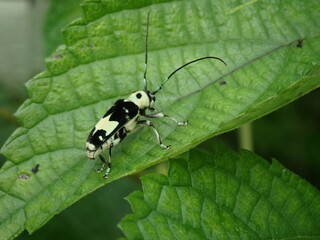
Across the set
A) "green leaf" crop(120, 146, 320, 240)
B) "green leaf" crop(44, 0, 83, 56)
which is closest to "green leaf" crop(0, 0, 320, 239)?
"green leaf" crop(120, 146, 320, 240)

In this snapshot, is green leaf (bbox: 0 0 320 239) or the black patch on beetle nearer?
Answer: green leaf (bbox: 0 0 320 239)

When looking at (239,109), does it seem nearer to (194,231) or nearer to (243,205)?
(243,205)

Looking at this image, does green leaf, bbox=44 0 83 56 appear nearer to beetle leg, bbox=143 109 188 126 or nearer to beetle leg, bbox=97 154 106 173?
beetle leg, bbox=143 109 188 126

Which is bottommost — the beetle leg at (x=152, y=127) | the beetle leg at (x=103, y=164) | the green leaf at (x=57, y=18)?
the beetle leg at (x=103, y=164)

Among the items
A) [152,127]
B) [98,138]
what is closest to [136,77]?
[152,127]

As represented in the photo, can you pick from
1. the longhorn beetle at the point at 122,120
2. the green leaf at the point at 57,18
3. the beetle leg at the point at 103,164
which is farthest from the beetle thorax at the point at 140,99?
the green leaf at the point at 57,18

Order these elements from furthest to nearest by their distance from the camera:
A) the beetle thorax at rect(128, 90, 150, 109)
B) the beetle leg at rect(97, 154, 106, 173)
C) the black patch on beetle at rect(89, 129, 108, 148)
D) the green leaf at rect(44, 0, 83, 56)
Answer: the green leaf at rect(44, 0, 83, 56), the beetle thorax at rect(128, 90, 150, 109), the black patch on beetle at rect(89, 129, 108, 148), the beetle leg at rect(97, 154, 106, 173)

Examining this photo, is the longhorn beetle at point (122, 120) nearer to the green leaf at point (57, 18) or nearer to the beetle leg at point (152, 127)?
the beetle leg at point (152, 127)
